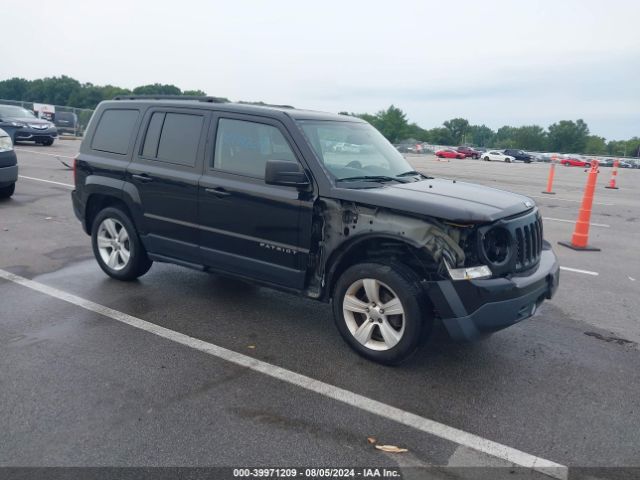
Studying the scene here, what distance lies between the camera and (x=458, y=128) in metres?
141

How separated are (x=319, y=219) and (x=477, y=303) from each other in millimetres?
1335

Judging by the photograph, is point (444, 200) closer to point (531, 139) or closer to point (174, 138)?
point (174, 138)

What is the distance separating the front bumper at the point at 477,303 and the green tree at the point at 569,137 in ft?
451

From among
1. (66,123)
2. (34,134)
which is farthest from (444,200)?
(66,123)

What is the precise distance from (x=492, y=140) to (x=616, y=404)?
16477cm

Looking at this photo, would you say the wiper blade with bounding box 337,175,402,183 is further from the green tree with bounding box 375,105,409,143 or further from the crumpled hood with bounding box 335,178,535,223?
the green tree with bounding box 375,105,409,143

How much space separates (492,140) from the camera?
6225 inches

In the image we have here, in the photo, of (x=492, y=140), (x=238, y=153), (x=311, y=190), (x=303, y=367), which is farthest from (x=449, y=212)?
(x=492, y=140)

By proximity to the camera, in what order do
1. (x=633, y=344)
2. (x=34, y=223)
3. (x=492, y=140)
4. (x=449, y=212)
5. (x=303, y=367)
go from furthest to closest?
(x=492, y=140), (x=34, y=223), (x=633, y=344), (x=303, y=367), (x=449, y=212)

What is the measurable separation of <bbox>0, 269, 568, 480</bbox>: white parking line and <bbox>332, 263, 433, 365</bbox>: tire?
1.65 ft

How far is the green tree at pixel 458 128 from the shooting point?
13862 cm

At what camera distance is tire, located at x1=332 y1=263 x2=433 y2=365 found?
3.79 m

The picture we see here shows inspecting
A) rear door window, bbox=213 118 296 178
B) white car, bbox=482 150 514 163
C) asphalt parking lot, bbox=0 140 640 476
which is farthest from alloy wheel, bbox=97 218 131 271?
white car, bbox=482 150 514 163

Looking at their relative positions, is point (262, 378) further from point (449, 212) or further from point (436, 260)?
point (449, 212)
